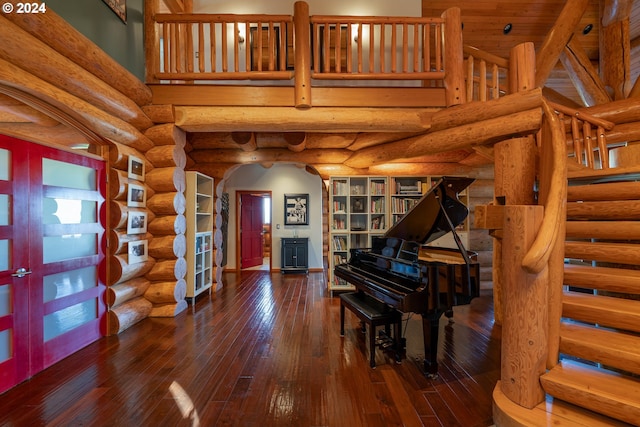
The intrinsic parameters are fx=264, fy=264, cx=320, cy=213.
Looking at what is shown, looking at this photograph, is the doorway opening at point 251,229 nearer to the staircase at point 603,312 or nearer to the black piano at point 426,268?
the black piano at point 426,268

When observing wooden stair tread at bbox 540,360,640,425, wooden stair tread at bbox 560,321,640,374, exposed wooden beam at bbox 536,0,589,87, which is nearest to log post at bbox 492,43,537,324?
wooden stair tread at bbox 560,321,640,374

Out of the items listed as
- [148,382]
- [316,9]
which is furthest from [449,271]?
[316,9]

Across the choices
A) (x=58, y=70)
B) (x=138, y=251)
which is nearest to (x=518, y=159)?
(x=58, y=70)

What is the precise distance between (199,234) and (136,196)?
1299 millimetres

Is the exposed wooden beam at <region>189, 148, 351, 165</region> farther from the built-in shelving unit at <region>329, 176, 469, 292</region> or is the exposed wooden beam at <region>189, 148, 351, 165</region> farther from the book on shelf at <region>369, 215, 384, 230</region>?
the book on shelf at <region>369, 215, 384, 230</region>

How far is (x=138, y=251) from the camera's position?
342cm

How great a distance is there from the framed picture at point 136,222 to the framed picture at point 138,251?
149 mm

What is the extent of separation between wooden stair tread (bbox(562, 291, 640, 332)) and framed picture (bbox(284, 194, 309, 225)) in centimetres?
549

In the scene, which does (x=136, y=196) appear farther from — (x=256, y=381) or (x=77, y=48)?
(x=256, y=381)

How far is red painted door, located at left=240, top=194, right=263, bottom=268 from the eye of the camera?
7128mm

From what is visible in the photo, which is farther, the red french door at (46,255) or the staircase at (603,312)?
the red french door at (46,255)

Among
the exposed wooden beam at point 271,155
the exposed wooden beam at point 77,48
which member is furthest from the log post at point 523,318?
the exposed wooden beam at point 77,48

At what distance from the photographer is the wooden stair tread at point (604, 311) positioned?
169 centimetres

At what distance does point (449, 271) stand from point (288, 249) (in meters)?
4.79
